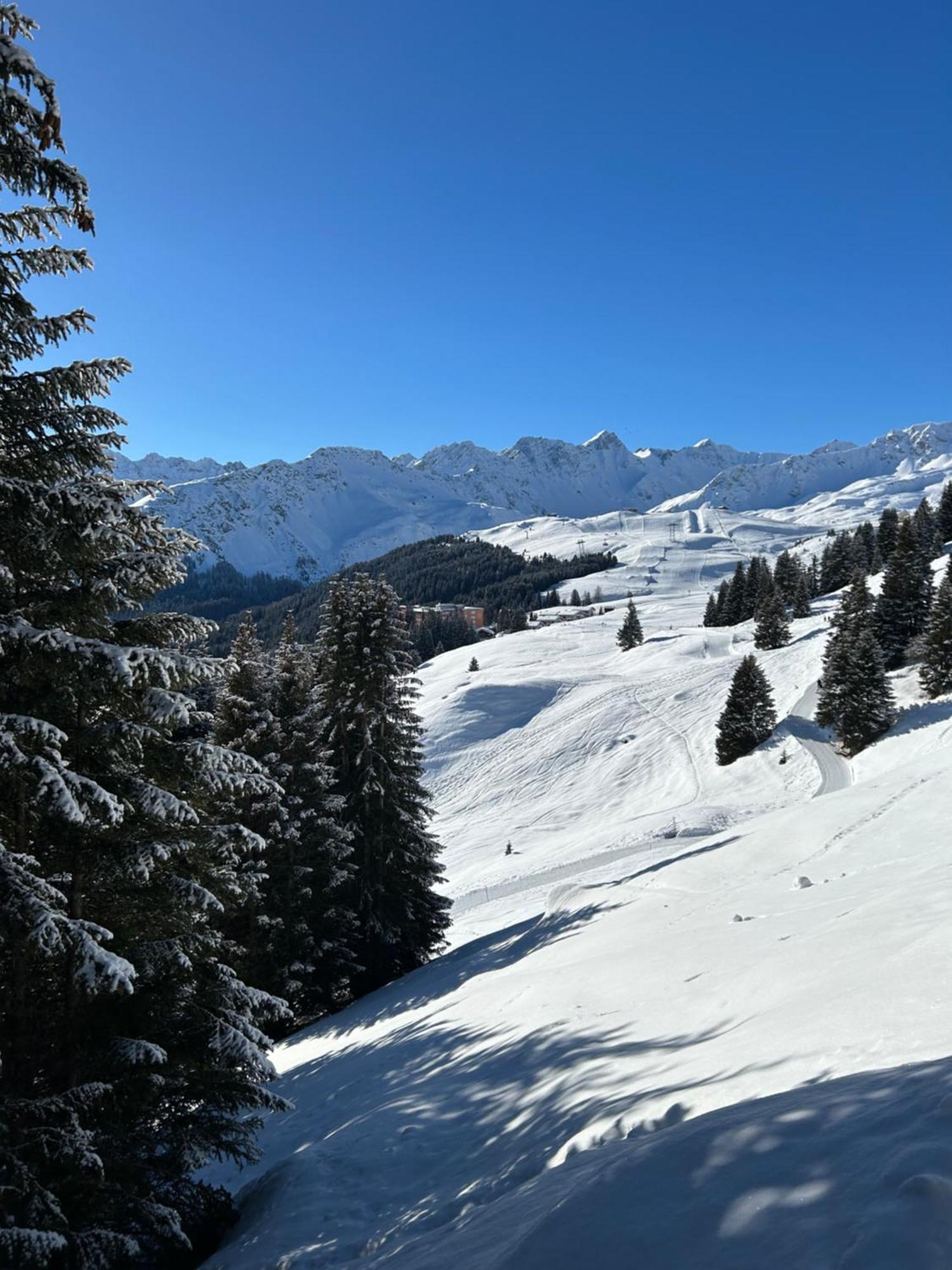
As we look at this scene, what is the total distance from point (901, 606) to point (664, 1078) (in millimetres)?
48894

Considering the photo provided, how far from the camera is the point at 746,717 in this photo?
42.4 meters

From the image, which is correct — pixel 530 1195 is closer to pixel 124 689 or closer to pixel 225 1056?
pixel 225 1056

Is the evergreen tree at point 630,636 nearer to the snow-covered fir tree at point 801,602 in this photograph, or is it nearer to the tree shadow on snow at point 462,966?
the snow-covered fir tree at point 801,602

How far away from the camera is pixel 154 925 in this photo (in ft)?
24.4

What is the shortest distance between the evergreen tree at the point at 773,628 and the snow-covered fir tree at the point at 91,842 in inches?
2562

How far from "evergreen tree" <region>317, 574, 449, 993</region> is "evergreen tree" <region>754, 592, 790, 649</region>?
52.5 meters

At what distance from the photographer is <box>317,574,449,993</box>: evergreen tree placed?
20797mm

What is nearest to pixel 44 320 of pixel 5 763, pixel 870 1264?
pixel 5 763

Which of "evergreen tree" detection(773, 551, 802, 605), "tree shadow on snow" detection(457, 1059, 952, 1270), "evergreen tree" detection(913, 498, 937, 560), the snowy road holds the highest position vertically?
"evergreen tree" detection(913, 498, 937, 560)

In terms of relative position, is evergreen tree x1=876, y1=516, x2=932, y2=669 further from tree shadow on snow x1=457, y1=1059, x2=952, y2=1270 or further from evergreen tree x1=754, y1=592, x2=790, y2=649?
tree shadow on snow x1=457, y1=1059, x2=952, y2=1270

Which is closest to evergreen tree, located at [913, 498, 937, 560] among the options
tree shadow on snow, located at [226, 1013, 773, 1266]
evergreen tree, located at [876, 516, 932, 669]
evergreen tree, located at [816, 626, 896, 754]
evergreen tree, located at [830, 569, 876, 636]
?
evergreen tree, located at [830, 569, 876, 636]

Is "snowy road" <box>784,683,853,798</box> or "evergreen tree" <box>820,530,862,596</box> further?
"evergreen tree" <box>820,530,862,596</box>

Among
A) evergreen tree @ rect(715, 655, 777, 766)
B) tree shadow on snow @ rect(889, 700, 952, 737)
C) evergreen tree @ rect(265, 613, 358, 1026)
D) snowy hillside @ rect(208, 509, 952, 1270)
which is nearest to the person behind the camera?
snowy hillside @ rect(208, 509, 952, 1270)

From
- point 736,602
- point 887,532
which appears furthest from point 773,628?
point 736,602
